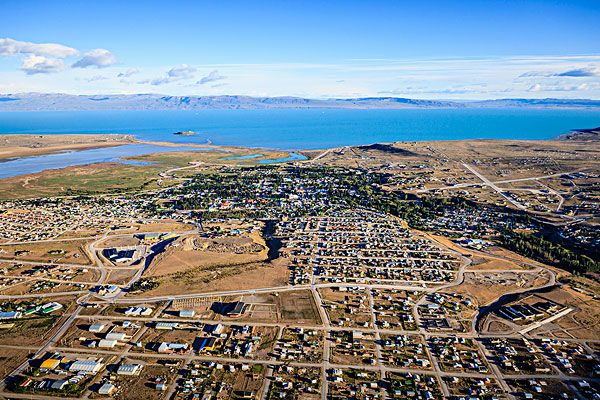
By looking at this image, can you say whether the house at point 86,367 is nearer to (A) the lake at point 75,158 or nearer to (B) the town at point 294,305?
(B) the town at point 294,305

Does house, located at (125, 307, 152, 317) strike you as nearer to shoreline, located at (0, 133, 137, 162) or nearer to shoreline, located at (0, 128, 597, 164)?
shoreline, located at (0, 128, 597, 164)

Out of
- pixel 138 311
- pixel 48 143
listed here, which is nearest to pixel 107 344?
pixel 138 311

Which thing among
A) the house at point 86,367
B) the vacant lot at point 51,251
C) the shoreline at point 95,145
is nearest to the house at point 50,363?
the house at point 86,367

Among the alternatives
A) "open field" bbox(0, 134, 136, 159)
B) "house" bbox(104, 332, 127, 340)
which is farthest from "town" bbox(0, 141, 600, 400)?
"open field" bbox(0, 134, 136, 159)

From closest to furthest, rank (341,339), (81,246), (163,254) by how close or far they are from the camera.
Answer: (341,339) < (163,254) < (81,246)

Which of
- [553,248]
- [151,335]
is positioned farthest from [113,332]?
[553,248]


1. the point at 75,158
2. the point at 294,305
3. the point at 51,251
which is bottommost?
the point at 294,305

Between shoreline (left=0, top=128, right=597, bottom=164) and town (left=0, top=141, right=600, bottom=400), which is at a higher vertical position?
shoreline (left=0, top=128, right=597, bottom=164)

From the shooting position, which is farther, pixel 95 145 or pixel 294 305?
pixel 95 145

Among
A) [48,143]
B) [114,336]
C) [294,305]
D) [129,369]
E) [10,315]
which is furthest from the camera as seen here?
[48,143]

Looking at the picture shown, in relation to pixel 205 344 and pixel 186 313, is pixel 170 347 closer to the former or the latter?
pixel 205 344

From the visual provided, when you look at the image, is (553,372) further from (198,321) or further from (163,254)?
(163,254)
